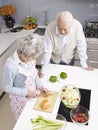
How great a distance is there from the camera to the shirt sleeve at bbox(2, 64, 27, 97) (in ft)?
4.98

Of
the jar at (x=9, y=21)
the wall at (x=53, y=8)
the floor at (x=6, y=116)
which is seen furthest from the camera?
the jar at (x=9, y=21)

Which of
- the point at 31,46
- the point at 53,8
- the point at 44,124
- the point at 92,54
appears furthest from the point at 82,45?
the point at 53,8

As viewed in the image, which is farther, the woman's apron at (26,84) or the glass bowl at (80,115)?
the woman's apron at (26,84)

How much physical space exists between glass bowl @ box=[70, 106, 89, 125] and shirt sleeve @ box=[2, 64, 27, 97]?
45 cm

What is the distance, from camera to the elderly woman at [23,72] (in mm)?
1481

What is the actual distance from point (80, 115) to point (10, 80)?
62 centimetres

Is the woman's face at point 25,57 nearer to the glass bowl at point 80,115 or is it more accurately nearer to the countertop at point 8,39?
the glass bowl at point 80,115

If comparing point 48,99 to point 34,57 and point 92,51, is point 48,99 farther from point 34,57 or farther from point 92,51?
point 92,51

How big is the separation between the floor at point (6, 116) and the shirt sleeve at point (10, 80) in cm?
103

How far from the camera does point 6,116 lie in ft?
8.63

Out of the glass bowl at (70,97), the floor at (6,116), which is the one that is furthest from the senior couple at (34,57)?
the floor at (6,116)

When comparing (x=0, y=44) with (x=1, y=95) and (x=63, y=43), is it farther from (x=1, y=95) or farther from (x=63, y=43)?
(x=63, y=43)

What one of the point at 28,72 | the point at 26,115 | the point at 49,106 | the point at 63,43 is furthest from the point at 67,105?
the point at 63,43

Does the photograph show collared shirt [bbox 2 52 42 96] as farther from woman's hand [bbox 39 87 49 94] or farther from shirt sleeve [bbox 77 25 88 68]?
shirt sleeve [bbox 77 25 88 68]
